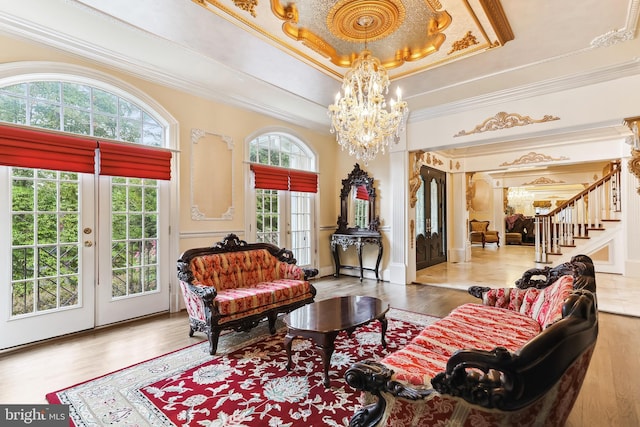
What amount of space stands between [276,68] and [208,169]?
166 cm

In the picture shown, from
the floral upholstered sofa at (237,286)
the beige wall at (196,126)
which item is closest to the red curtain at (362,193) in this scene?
the beige wall at (196,126)

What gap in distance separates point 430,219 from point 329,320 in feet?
18.9

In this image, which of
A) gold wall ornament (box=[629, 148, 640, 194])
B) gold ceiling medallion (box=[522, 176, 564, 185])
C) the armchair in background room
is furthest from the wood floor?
the armchair in background room

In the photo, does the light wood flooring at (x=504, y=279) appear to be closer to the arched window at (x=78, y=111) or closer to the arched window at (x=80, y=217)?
the arched window at (x=80, y=217)

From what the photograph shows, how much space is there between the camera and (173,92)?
4.06 m

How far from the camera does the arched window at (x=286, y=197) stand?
5215 millimetres

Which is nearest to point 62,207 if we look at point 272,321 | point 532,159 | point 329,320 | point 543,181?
point 272,321

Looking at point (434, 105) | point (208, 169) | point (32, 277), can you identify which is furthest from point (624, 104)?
point (32, 277)

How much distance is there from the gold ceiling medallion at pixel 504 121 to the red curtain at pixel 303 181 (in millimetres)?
2710

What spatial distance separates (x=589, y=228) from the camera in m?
6.50

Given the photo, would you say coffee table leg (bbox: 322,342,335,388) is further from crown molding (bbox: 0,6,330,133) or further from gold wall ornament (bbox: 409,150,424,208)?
gold wall ornament (bbox: 409,150,424,208)

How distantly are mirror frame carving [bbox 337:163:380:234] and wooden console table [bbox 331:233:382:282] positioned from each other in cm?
14

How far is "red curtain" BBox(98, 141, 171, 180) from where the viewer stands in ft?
11.2

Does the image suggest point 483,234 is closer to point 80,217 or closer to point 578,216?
point 578,216
